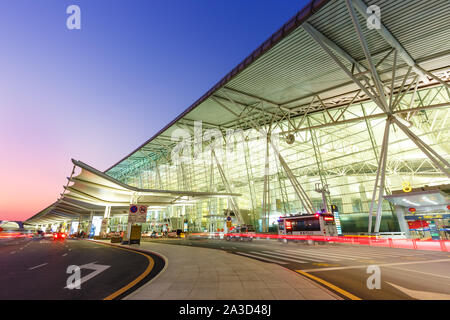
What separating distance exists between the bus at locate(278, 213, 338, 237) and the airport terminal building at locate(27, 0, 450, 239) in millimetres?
2642

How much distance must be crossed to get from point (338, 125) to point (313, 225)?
58.6 ft

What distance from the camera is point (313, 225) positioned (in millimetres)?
21938

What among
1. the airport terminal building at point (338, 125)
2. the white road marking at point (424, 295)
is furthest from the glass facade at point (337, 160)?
the white road marking at point (424, 295)

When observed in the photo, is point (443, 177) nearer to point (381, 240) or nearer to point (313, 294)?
point (381, 240)

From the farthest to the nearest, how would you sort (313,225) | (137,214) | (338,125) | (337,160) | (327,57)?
(338,125) < (337,160) < (313,225) < (327,57) < (137,214)

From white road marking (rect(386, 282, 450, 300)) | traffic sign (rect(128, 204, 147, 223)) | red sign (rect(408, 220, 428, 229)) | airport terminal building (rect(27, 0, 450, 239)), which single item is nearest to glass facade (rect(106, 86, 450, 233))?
airport terminal building (rect(27, 0, 450, 239))

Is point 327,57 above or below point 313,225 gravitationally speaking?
above

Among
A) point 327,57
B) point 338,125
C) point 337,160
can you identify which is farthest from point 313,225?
point 338,125

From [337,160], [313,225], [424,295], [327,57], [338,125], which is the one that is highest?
[338,125]

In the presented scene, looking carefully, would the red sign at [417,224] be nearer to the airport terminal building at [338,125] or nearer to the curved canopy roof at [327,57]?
the airport terminal building at [338,125]

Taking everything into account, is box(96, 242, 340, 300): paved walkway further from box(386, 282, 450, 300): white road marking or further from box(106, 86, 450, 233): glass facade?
box(106, 86, 450, 233): glass facade

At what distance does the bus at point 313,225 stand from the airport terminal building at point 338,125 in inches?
104

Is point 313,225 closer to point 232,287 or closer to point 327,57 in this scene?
point 327,57

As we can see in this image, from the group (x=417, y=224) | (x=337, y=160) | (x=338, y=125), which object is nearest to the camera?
(x=417, y=224)
